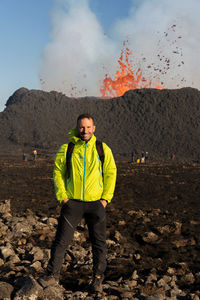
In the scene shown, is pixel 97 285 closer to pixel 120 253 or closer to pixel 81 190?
pixel 81 190

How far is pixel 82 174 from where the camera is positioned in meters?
3.46

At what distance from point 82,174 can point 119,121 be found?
233 feet

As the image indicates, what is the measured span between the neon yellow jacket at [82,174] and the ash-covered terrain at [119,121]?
180ft

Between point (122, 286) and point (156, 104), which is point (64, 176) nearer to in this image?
point (122, 286)

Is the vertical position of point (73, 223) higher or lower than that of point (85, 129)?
lower

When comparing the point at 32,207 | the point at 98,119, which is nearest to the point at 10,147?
the point at 98,119

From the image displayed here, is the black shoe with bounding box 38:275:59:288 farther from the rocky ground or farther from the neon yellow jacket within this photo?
the neon yellow jacket

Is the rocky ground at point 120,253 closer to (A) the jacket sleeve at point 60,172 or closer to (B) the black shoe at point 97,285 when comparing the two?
(B) the black shoe at point 97,285

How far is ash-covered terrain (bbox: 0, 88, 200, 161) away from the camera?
63.4 metres

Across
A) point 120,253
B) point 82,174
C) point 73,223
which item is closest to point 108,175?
point 82,174

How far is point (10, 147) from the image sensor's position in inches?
2386

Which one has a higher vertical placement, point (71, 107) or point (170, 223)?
point (71, 107)

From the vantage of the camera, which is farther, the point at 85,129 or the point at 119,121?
the point at 119,121

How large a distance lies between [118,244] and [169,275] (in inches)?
69.3
